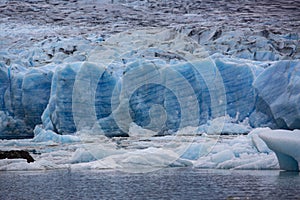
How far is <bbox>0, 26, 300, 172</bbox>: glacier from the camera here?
14562 millimetres

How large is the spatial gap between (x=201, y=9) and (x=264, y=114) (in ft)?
92.3

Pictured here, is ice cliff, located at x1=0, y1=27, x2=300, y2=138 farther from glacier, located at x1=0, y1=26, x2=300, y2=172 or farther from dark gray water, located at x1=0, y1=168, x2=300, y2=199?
dark gray water, located at x1=0, y1=168, x2=300, y2=199

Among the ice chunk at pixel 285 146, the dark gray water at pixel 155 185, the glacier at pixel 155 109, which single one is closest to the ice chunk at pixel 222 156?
the glacier at pixel 155 109

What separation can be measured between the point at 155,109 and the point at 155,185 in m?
10.1

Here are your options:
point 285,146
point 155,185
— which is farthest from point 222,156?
point 155,185

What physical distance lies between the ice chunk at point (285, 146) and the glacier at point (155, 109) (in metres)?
0.02

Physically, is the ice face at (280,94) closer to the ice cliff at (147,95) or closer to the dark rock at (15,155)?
the ice cliff at (147,95)

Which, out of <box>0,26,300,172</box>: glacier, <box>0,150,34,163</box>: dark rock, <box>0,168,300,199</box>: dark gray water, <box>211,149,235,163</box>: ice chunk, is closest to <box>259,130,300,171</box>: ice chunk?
<box>0,26,300,172</box>: glacier

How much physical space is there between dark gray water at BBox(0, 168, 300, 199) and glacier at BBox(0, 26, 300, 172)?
0.95m

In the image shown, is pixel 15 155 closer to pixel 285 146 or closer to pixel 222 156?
pixel 222 156

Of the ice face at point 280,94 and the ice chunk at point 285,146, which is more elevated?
the ice chunk at point 285,146

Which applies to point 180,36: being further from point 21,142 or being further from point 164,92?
point 21,142

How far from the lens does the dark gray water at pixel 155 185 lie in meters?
9.93

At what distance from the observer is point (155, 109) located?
21.3 meters
